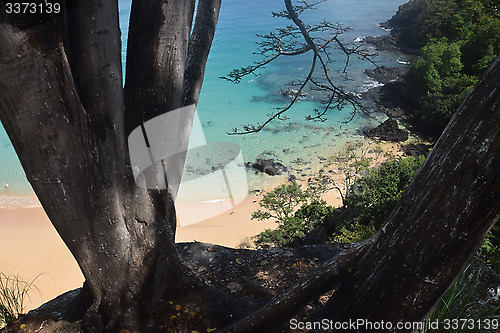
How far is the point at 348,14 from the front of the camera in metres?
33.1

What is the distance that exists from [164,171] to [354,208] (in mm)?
6283

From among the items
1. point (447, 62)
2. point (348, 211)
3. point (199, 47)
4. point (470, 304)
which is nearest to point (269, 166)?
point (348, 211)

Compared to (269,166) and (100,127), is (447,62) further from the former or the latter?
(100,127)

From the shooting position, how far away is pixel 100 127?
8.17 ft

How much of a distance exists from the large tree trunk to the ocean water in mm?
11016

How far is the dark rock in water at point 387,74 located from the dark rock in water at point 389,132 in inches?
228

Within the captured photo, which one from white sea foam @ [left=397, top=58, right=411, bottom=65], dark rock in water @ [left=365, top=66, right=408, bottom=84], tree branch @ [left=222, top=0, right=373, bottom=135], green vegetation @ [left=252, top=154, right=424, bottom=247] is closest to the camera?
tree branch @ [left=222, top=0, right=373, bottom=135]

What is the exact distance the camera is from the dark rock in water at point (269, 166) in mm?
14414

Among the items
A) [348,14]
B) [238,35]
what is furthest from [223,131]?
[348,14]

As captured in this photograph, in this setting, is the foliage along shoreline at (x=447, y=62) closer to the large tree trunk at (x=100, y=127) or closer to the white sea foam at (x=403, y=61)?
the white sea foam at (x=403, y=61)

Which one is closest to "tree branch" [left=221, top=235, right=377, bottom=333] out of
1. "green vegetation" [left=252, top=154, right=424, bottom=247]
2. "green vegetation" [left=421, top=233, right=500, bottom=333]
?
"green vegetation" [left=421, top=233, right=500, bottom=333]

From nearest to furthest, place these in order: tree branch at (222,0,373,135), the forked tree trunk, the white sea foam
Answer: the forked tree trunk < tree branch at (222,0,373,135) < the white sea foam

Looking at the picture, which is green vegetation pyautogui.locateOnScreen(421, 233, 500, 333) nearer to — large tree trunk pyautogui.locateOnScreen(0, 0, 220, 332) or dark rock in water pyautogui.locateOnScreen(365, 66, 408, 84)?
large tree trunk pyautogui.locateOnScreen(0, 0, 220, 332)

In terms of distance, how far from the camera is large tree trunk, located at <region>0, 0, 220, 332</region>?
2.17 meters
